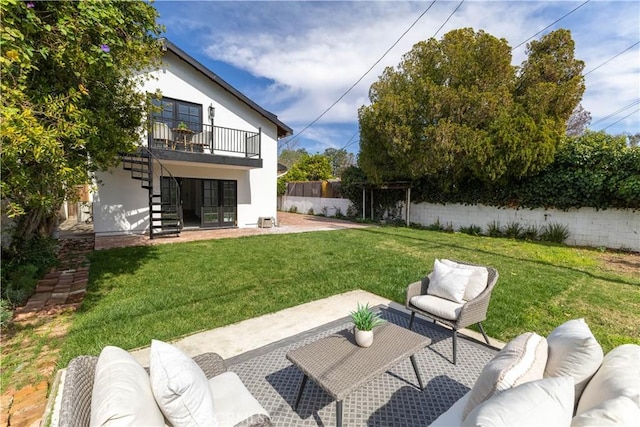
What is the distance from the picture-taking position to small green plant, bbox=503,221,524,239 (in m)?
10.3

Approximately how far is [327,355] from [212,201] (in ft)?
34.4

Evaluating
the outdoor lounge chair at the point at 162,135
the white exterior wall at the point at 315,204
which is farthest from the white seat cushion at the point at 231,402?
the white exterior wall at the point at 315,204

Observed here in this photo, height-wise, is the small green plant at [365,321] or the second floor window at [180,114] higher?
the second floor window at [180,114]

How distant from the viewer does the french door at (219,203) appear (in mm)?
11531

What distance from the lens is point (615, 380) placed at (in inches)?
51.4

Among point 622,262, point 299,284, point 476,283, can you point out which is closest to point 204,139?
point 299,284

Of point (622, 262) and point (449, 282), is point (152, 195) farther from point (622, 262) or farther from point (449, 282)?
point (622, 262)

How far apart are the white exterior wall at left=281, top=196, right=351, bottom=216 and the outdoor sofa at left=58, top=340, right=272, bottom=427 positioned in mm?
15595

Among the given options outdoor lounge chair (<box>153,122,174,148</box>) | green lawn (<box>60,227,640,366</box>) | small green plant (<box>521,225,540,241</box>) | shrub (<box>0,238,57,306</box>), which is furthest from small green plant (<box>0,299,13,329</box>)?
small green plant (<box>521,225,540,241</box>)

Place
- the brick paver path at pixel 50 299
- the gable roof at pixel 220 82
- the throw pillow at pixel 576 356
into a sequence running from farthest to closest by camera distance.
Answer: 1. the gable roof at pixel 220 82
2. the brick paver path at pixel 50 299
3. the throw pillow at pixel 576 356

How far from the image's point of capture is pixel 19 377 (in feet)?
8.84

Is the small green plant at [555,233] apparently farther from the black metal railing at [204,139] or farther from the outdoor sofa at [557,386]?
the black metal railing at [204,139]

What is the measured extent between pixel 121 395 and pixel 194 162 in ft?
31.0

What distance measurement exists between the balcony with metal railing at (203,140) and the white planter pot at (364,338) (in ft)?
28.6
